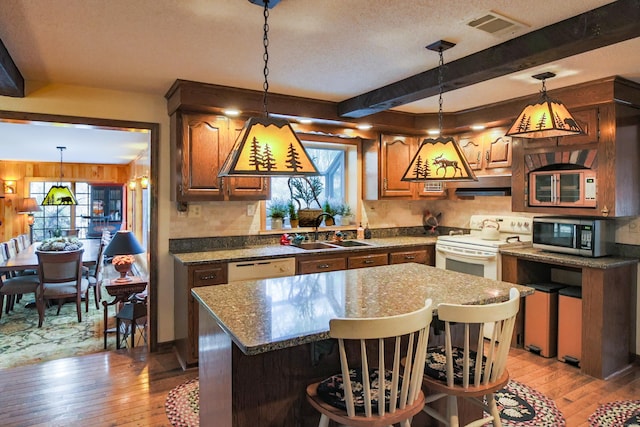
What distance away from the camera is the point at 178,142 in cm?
352

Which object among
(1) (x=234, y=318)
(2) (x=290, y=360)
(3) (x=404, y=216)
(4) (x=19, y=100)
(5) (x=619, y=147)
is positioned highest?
(4) (x=19, y=100)

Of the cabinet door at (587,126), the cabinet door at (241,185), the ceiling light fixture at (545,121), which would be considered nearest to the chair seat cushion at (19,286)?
the cabinet door at (241,185)

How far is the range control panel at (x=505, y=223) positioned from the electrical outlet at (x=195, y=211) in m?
2.93

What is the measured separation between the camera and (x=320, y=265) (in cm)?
385

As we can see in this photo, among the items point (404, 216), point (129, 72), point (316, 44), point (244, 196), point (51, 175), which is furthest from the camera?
point (51, 175)

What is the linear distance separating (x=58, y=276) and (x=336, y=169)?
11.8ft

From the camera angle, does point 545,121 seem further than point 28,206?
No

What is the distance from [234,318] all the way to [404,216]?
3703 mm

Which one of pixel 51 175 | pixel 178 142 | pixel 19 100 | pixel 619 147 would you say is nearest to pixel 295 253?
pixel 178 142

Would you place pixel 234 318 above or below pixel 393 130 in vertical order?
below

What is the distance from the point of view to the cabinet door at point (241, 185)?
146 inches

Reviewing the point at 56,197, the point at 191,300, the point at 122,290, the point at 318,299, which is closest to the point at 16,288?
the point at 122,290

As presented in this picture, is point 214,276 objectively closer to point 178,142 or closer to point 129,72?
point 178,142

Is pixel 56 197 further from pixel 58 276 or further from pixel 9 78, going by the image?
pixel 9 78
